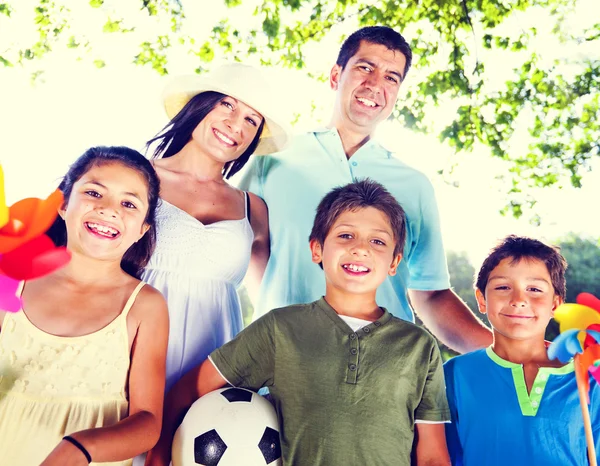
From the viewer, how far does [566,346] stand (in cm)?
267

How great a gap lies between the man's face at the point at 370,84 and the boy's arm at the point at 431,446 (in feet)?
5.91

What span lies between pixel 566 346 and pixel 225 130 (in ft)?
6.08

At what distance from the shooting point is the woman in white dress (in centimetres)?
300

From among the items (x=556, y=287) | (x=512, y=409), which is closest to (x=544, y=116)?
(x=556, y=287)

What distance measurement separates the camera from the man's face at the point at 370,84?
3.67m

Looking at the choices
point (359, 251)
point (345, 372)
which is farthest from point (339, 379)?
point (359, 251)

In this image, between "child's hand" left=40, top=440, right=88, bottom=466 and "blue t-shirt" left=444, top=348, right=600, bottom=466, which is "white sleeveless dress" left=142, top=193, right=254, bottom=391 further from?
"blue t-shirt" left=444, top=348, right=600, bottom=466

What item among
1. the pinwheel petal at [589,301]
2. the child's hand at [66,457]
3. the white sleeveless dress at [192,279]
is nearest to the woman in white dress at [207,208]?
the white sleeveless dress at [192,279]

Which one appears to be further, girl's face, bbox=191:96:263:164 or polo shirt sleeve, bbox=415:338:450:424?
girl's face, bbox=191:96:263:164

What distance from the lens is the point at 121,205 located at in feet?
8.84

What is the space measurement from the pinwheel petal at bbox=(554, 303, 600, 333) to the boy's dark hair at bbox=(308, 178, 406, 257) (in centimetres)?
74

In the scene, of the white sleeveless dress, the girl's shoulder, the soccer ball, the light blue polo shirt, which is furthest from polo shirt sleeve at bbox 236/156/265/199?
the soccer ball

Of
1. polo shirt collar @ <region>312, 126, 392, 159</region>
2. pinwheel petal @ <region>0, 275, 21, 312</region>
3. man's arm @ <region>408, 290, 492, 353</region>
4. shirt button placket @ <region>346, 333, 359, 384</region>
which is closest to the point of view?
pinwheel petal @ <region>0, 275, 21, 312</region>

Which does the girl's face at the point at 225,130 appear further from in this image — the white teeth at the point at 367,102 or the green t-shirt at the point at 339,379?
the green t-shirt at the point at 339,379
